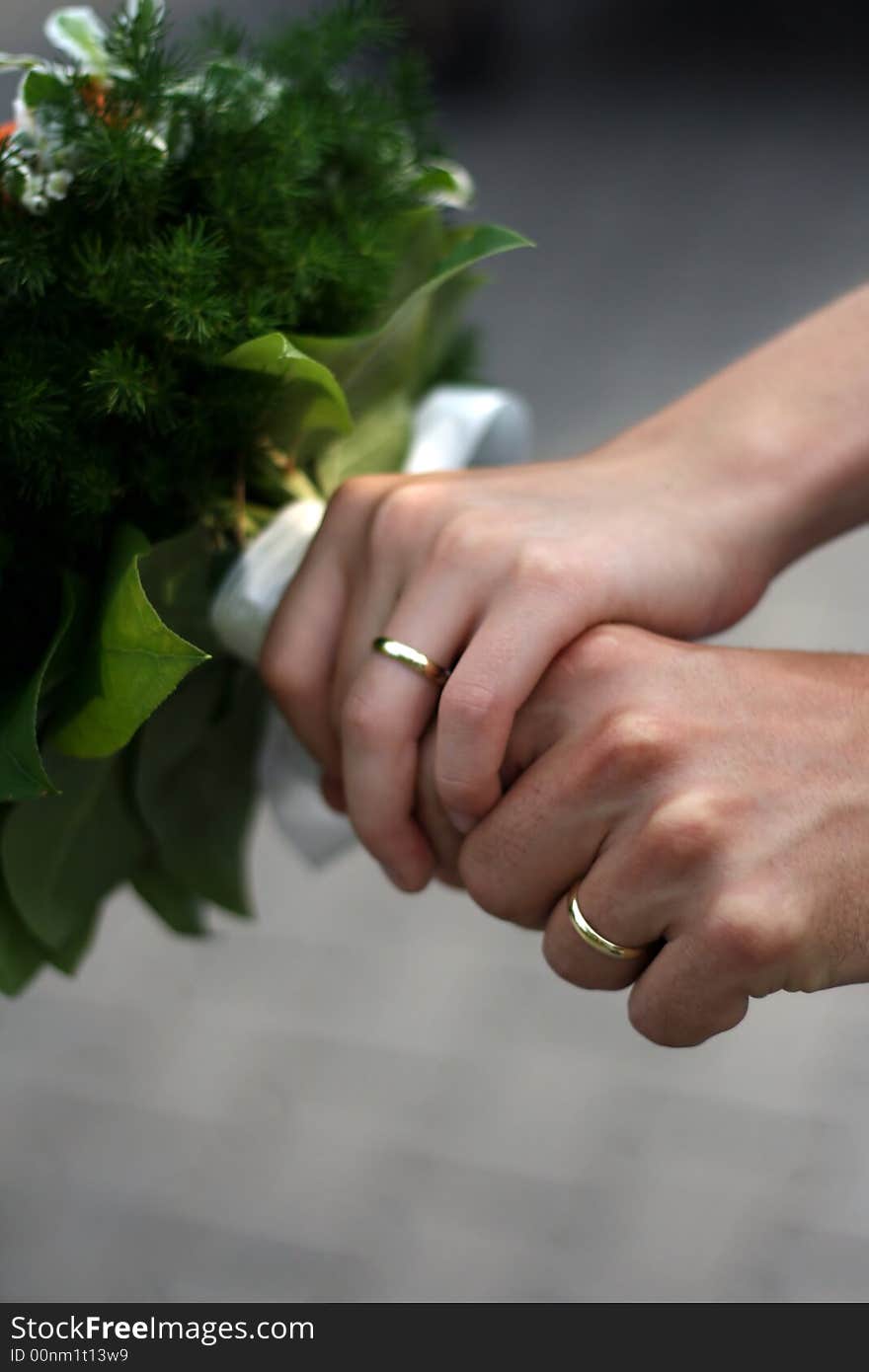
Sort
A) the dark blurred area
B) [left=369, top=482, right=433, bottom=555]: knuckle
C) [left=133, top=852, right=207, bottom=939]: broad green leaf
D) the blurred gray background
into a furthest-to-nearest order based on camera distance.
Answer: the dark blurred area < the blurred gray background < [left=133, top=852, right=207, bottom=939]: broad green leaf < [left=369, top=482, right=433, bottom=555]: knuckle

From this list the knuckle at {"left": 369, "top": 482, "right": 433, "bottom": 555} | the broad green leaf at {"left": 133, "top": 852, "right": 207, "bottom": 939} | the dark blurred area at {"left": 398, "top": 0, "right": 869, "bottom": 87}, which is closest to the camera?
the knuckle at {"left": 369, "top": 482, "right": 433, "bottom": 555}

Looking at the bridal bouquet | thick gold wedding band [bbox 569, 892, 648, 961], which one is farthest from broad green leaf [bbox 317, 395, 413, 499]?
thick gold wedding band [bbox 569, 892, 648, 961]

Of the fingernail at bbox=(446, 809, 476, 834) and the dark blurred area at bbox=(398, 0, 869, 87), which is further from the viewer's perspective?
the dark blurred area at bbox=(398, 0, 869, 87)

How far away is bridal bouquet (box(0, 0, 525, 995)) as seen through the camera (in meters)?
0.46

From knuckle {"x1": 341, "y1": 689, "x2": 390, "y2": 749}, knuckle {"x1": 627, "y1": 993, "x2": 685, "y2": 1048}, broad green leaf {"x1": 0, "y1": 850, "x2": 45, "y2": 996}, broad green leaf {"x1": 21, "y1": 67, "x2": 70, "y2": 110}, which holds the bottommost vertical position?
broad green leaf {"x1": 0, "y1": 850, "x2": 45, "y2": 996}

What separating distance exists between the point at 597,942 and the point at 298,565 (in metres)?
0.20

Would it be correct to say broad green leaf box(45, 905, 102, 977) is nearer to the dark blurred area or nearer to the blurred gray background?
the blurred gray background

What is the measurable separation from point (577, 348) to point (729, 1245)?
1.49 metres

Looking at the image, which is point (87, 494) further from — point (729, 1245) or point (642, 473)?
point (729, 1245)

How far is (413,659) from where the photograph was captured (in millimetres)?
518

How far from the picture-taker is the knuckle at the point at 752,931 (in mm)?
454

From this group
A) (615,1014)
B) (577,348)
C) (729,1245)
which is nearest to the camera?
(729,1245)

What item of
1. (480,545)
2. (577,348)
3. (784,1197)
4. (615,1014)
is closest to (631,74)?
(577,348)
